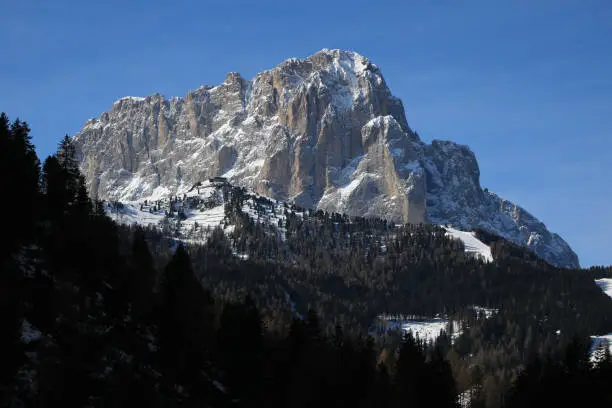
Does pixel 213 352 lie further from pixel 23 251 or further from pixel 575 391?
pixel 575 391

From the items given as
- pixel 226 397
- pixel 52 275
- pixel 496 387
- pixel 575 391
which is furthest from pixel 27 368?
pixel 496 387

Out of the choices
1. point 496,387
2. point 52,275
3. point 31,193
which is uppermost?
point 31,193

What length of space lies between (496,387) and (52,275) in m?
107

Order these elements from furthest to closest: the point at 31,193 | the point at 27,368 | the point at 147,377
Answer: the point at 31,193, the point at 147,377, the point at 27,368

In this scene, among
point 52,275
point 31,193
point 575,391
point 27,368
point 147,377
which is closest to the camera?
point 27,368

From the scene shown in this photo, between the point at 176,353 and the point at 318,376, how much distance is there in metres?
20.1

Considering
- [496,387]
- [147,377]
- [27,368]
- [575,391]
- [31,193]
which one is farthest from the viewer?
[496,387]

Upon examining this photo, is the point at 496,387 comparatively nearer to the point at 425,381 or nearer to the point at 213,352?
the point at 425,381

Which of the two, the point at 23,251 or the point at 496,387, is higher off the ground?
the point at 23,251

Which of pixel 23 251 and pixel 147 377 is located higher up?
pixel 23 251

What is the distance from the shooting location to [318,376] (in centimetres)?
10388

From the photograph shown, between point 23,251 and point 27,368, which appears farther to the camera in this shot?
point 23,251

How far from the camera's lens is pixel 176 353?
91.7 metres

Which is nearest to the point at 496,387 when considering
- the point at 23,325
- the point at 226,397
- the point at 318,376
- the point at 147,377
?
the point at 318,376
